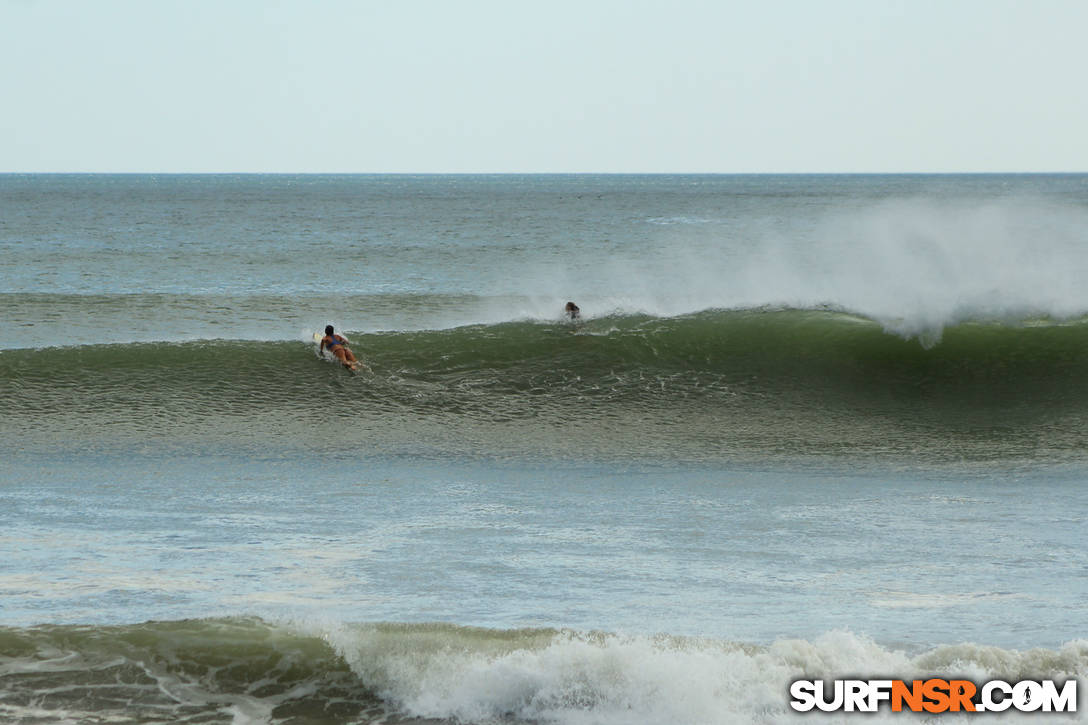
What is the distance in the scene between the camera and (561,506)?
966cm

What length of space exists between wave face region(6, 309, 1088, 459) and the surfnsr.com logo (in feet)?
20.5

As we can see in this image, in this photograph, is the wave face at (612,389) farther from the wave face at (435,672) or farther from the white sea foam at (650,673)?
the white sea foam at (650,673)

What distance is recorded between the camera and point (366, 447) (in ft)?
40.5

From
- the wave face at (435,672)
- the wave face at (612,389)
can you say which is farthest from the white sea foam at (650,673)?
the wave face at (612,389)

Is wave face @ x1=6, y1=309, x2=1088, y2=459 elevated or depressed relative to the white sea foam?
elevated

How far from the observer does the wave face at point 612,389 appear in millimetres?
12680

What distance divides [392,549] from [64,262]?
114 feet

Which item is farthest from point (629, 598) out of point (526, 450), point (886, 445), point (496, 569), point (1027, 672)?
point (886, 445)

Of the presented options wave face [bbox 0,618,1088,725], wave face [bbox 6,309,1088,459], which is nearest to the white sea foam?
wave face [bbox 0,618,1088,725]

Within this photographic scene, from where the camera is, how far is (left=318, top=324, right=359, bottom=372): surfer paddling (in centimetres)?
1567

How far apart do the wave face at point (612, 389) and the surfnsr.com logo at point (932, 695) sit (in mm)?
6241

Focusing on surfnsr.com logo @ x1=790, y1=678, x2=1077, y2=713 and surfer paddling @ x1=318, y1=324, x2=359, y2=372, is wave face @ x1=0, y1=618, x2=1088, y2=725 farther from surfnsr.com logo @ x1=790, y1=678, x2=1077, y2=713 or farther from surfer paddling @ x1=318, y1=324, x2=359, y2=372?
surfer paddling @ x1=318, y1=324, x2=359, y2=372

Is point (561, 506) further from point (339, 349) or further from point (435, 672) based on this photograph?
point (339, 349)

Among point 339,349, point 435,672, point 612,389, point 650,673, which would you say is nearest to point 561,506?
point 435,672
